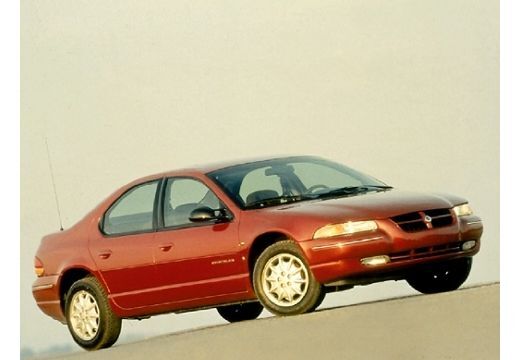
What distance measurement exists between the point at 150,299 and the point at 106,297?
65 centimetres

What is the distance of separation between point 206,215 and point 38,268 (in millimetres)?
2786

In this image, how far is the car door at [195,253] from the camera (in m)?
15.7

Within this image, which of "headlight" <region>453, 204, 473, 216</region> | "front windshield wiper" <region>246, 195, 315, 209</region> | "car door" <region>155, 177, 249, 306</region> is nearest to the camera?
"car door" <region>155, 177, 249, 306</region>

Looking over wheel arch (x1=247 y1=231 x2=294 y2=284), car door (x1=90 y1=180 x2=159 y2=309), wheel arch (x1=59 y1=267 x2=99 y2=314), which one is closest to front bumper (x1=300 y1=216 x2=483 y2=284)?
wheel arch (x1=247 y1=231 x2=294 y2=284)

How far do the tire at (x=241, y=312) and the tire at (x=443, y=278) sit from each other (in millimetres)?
2228

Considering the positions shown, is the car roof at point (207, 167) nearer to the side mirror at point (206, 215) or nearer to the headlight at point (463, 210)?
the side mirror at point (206, 215)

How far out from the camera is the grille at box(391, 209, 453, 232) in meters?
15.3

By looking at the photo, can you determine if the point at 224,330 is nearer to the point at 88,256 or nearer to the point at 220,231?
the point at 220,231

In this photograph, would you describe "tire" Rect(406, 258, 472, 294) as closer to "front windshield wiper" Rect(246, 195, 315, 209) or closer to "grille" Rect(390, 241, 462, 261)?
"grille" Rect(390, 241, 462, 261)

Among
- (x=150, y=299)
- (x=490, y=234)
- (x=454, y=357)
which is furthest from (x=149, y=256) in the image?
(x=454, y=357)

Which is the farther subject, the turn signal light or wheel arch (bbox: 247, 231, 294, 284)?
wheel arch (bbox: 247, 231, 294, 284)

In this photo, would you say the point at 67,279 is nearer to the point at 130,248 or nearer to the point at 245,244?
the point at 130,248

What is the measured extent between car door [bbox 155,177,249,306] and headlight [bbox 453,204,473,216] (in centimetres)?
196

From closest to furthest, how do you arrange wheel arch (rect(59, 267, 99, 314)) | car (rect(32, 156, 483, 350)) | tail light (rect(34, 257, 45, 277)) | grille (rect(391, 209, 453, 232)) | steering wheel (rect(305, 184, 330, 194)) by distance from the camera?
car (rect(32, 156, 483, 350)), grille (rect(391, 209, 453, 232)), steering wheel (rect(305, 184, 330, 194)), wheel arch (rect(59, 267, 99, 314)), tail light (rect(34, 257, 45, 277))
